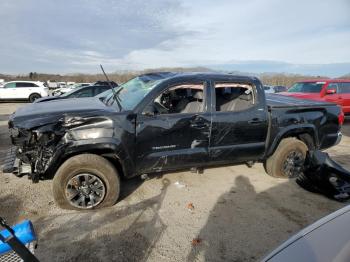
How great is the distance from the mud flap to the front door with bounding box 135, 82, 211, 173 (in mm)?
1806

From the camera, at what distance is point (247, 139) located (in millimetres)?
4855

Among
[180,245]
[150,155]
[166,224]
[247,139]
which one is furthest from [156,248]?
[247,139]

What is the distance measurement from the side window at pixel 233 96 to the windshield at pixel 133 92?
3.53 ft

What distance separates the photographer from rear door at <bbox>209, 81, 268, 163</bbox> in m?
4.62

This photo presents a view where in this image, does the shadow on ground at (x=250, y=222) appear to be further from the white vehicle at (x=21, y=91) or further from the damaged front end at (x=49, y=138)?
the white vehicle at (x=21, y=91)

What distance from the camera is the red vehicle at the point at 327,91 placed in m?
11.4

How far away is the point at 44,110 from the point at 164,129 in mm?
1656

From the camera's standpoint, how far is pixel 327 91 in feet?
37.3

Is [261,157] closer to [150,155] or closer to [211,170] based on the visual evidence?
[211,170]

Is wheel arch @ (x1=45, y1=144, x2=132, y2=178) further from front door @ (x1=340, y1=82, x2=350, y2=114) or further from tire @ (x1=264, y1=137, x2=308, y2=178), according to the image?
front door @ (x1=340, y1=82, x2=350, y2=114)

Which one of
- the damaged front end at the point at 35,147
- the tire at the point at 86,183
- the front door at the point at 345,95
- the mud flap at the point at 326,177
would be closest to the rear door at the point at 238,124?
the mud flap at the point at 326,177

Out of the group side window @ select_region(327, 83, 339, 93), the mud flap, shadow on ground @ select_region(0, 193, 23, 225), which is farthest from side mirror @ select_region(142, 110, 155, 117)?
side window @ select_region(327, 83, 339, 93)

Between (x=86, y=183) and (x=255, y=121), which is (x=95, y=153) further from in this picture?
(x=255, y=121)

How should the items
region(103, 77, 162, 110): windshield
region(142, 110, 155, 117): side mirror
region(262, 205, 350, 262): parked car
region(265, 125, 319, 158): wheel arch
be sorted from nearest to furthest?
region(262, 205, 350, 262): parked car → region(142, 110, 155, 117): side mirror → region(103, 77, 162, 110): windshield → region(265, 125, 319, 158): wheel arch
